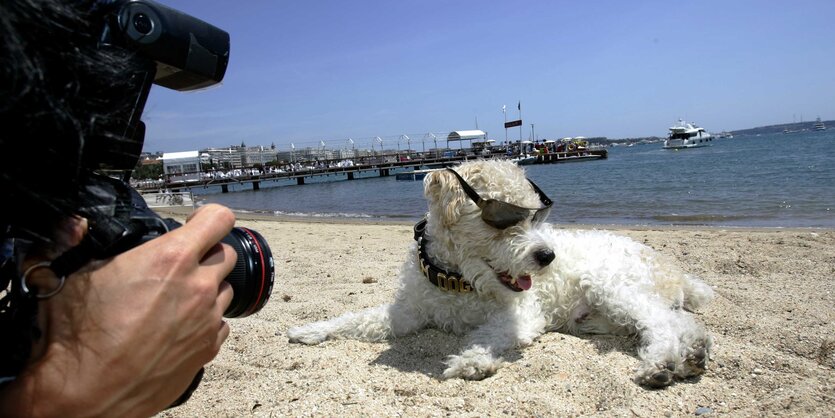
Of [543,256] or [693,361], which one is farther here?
[543,256]

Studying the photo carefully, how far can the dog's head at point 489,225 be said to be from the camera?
309 cm

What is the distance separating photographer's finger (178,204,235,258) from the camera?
0.99m

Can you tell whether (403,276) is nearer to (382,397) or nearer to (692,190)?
(382,397)

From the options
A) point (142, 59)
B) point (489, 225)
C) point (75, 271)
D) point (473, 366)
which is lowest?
point (473, 366)

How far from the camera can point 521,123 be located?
242ft

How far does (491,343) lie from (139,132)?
7.94ft

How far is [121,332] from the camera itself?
2.95 feet

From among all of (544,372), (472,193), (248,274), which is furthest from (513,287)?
(248,274)

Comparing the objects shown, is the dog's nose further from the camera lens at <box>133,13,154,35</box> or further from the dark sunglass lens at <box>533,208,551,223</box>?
the camera lens at <box>133,13,154,35</box>

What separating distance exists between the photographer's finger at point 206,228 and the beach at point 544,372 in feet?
5.61

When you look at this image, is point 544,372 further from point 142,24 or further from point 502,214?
point 142,24

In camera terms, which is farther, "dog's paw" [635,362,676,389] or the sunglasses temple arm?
the sunglasses temple arm

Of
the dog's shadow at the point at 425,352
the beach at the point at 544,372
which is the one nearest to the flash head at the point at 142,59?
the beach at the point at 544,372

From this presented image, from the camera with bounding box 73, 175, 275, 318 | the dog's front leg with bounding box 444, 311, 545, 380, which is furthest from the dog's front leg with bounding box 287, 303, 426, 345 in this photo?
the camera with bounding box 73, 175, 275, 318
